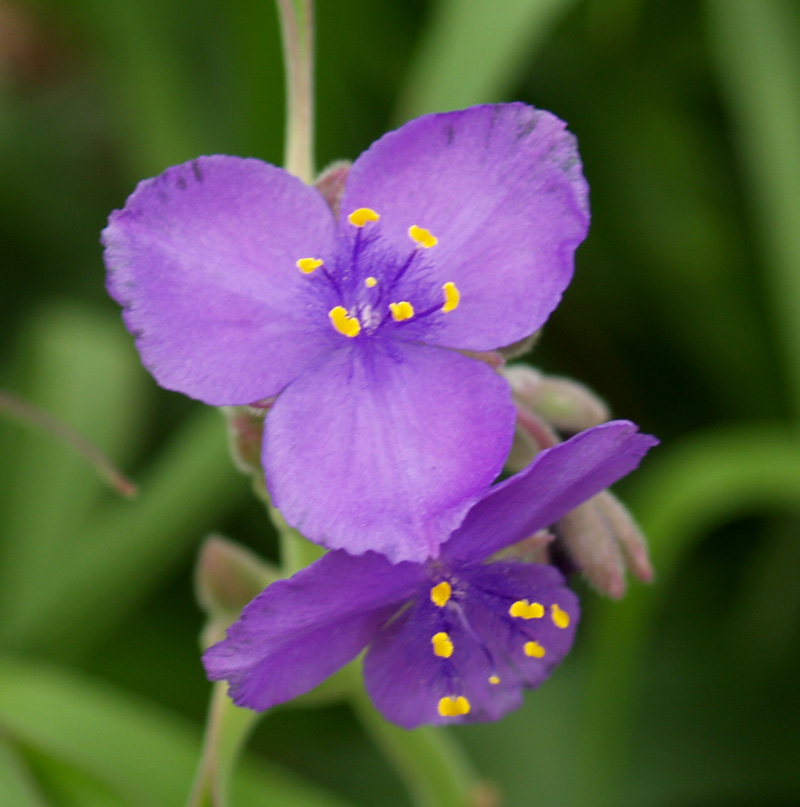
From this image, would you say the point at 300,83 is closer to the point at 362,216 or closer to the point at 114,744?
the point at 362,216

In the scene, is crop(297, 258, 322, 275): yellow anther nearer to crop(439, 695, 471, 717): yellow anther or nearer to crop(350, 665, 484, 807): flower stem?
crop(439, 695, 471, 717): yellow anther

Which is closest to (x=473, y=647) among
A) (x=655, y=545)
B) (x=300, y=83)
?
(x=300, y=83)

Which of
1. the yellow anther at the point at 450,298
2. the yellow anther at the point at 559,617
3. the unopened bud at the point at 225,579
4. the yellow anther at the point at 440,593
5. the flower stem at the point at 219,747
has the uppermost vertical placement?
the yellow anther at the point at 450,298

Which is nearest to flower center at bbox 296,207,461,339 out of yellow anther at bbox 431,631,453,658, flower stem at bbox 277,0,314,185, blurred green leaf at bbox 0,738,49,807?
flower stem at bbox 277,0,314,185

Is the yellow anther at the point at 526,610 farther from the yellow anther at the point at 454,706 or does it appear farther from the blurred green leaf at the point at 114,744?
the blurred green leaf at the point at 114,744

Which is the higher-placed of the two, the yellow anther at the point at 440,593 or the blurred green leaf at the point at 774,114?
the yellow anther at the point at 440,593

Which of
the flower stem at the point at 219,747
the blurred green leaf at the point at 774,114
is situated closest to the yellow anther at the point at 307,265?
the flower stem at the point at 219,747

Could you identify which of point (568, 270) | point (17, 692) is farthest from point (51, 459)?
point (568, 270)
